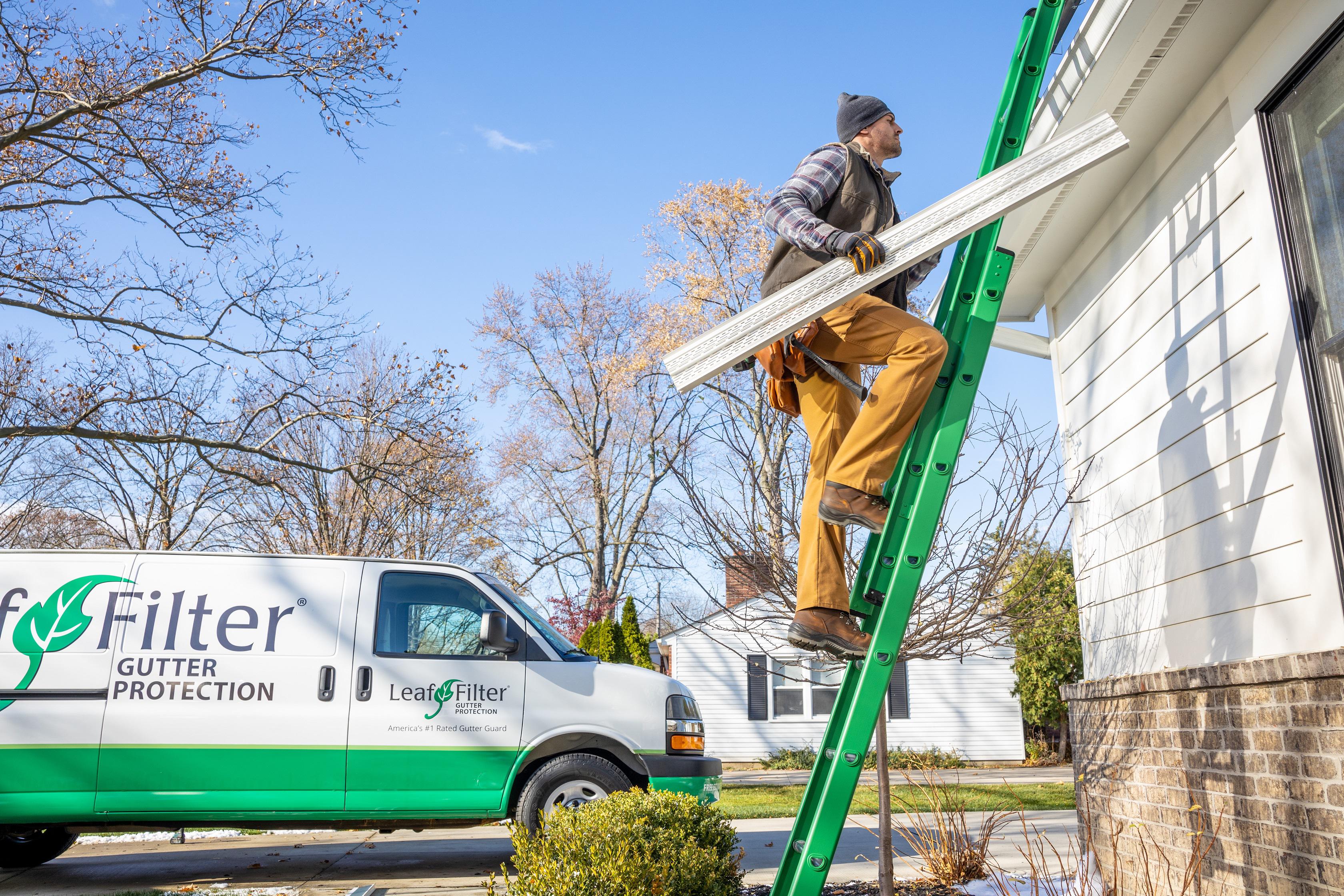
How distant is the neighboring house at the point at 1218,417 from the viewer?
3.17 metres

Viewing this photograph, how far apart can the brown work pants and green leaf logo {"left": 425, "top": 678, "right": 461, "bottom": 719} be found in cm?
409

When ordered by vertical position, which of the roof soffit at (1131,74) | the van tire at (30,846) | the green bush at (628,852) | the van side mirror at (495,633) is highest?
the roof soffit at (1131,74)

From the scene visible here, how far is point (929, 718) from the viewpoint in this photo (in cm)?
2133

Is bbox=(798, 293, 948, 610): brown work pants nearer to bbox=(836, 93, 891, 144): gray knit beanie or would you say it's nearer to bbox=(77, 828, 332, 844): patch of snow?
bbox=(836, 93, 891, 144): gray knit beanie

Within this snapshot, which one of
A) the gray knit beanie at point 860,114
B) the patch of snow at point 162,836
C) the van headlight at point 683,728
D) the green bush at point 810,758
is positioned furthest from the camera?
the green bush at point 810,758

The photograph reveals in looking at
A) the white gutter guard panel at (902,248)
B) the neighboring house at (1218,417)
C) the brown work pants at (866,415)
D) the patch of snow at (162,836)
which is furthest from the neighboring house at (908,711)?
the white gutter guard panel at (902,248)

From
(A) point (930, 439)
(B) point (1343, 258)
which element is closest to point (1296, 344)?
(B) point (1343, 258)

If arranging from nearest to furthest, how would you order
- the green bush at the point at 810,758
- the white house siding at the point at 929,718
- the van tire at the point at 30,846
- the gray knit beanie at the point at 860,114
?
the gray knit beanie at the point at 860,114
the van tire at the point at 30,846
the green bush at the point at 810,758
the white house siding at the point at 929,718

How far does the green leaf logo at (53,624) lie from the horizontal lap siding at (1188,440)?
6.54 metres

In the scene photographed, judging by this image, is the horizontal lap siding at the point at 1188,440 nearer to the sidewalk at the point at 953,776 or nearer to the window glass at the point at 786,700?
the sidewalk at the point at 953,776

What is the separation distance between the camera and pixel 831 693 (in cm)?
2162

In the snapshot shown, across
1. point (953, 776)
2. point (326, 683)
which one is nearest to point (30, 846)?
point (326, 683)

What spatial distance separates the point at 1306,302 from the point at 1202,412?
901mm

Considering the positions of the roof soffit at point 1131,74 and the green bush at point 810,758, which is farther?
the green bush at point 810,758
